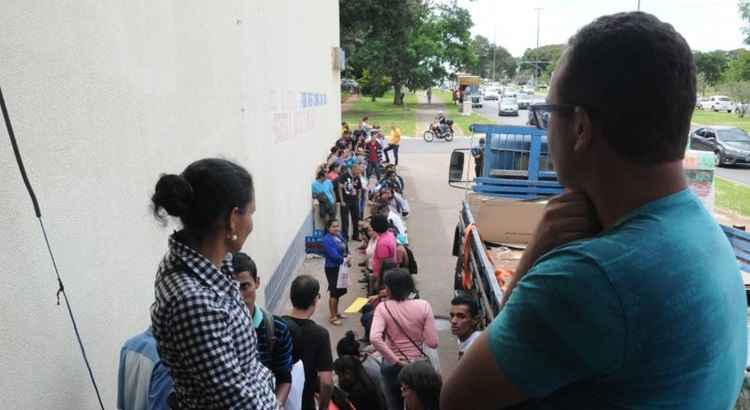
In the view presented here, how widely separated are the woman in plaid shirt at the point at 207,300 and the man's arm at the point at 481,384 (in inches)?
30.1

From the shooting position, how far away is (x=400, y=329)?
156 inches

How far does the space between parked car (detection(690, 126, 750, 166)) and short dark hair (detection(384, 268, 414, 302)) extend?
61.5 ft

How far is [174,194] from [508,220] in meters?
4.91

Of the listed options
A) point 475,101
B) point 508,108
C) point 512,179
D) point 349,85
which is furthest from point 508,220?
point 349,85

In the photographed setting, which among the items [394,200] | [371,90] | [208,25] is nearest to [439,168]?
[394,200]

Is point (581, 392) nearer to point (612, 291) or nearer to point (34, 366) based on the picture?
point (612, 291)

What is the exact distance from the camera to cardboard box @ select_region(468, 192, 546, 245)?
19.5 feet

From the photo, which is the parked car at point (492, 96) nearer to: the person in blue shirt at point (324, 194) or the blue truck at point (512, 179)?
the person in blue shirt at point (324, 194)

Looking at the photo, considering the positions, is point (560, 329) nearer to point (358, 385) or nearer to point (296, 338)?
point (296, 338)

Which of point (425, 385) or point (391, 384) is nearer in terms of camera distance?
point (425, 385)

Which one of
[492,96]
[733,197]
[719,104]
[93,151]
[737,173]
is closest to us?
[93,151]

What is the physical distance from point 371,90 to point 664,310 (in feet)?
161

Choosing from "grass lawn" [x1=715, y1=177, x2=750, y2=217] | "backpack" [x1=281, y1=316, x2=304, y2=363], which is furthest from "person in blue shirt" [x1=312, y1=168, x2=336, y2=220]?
"grass lawn" [x1=715, y1=177, x2=750, y2=217]

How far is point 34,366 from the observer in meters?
1.90
